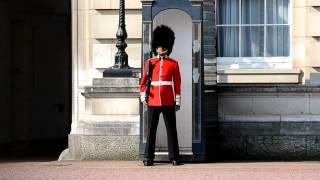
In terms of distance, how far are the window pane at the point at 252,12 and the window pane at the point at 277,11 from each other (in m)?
0.11

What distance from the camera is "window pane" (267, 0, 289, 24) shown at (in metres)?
18.7

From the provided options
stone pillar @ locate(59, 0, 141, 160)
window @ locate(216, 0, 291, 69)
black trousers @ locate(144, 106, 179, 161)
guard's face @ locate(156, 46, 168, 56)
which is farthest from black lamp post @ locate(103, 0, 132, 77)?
window @ locate(216, 0, 291, 69)

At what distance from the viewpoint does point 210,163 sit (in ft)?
55.3

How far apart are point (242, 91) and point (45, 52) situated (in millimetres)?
9265

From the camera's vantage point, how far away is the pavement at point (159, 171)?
1459 centimetres

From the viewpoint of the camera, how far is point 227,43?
18.8 m

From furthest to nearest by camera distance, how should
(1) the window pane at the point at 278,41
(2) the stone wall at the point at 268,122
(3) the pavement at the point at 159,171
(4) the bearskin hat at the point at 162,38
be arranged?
1. (1) the window pane at the point at 278,41
2. (2) the stone wall at the point at 268,122
3. (4) the bearskin hat at the point at 162,38
4. (3) the pavement at the point at 159,171

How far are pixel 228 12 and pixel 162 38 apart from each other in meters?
2.32

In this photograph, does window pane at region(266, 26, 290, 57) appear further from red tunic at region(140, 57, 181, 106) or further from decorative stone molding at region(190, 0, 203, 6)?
red tunic at region(140, 57, 181, 106)

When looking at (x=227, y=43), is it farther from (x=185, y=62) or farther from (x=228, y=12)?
(x=185, y=62)

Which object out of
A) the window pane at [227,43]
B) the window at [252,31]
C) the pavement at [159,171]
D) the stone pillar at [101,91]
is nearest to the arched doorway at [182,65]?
the pavement at [159,171]

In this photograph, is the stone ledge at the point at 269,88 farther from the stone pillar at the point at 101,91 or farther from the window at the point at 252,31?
the stone pillar at the point at 101,91

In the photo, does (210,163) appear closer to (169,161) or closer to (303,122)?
(169,161)

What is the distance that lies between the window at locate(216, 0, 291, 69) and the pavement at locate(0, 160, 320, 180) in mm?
2198
